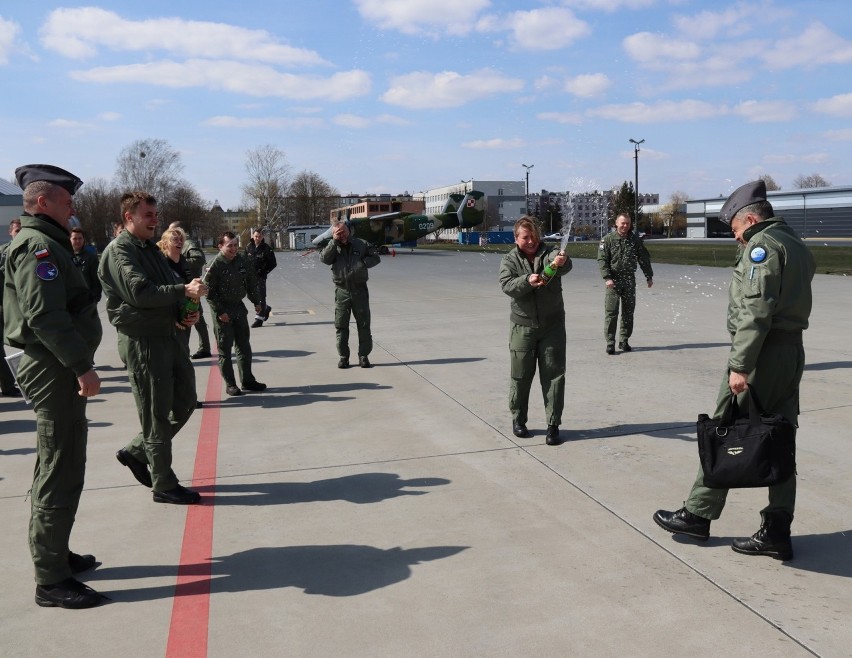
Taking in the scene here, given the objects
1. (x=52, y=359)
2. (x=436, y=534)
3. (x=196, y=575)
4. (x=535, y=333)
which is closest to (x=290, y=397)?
(x=535, y=333)

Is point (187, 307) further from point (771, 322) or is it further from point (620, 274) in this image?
point (620, 274)

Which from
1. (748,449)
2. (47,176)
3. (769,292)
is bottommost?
(748,449)

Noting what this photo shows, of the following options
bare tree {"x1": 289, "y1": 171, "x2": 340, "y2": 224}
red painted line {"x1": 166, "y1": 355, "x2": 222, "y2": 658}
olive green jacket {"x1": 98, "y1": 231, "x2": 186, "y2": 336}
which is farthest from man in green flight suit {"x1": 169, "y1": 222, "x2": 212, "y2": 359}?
bare tree {"x1": 289, "y1": 171, "x2": 340, "y2": 224}

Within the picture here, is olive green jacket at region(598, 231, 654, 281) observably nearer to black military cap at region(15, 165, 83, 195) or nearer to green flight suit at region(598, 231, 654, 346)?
green flight suit at region(598, 231, 654, 346)

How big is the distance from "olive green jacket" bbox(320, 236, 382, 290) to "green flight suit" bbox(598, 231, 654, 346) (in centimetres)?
334

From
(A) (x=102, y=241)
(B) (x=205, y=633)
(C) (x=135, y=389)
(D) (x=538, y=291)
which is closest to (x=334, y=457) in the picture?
(C) (x=135, y=389)

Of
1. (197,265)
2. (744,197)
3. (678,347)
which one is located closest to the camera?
(744,197)

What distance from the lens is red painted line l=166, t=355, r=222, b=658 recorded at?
10.4 ft

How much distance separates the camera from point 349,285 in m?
9.53

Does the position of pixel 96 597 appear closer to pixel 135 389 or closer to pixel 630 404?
pixel 135 389

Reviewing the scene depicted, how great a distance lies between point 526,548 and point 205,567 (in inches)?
69.6

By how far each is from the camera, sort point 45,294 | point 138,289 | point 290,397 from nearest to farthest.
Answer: point 45,294 → point 138,289 → point 290,397

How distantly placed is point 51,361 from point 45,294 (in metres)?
0.37

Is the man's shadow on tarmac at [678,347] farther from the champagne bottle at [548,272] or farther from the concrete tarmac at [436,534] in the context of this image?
the champagne bottle at [548,272]
